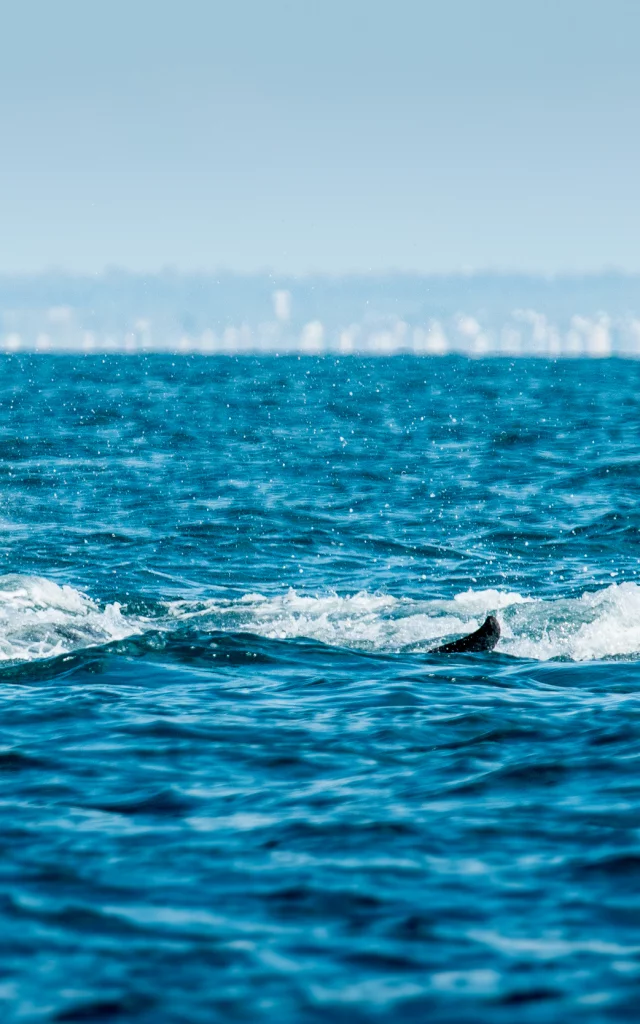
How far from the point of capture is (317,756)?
1248 cm

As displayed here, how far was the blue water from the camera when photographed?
25.7 feet

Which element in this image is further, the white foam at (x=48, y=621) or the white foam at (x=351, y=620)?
the white foam at (x=351, y=620)

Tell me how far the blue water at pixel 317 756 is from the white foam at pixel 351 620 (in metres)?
0.07

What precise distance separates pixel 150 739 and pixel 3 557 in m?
13.1

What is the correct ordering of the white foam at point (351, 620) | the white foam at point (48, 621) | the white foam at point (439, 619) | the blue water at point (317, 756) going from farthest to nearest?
the white foam at point (439, 619) → the white foam at point (351, 620) → the white foam at point (48, 621) → the blue water at point (317, 756)

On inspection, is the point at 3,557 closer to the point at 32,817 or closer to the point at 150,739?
the point at 150,739

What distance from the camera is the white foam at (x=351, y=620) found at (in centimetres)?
1816

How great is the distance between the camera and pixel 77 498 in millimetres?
32688

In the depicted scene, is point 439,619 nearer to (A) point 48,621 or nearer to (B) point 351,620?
(B) point 351,620

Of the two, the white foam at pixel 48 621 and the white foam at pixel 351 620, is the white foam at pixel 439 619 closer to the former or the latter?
the white foam at pixel 351 620

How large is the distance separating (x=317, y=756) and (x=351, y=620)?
7.53m

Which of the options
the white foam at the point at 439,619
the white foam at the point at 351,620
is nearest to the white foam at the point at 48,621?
the white foam at the point at 351,620

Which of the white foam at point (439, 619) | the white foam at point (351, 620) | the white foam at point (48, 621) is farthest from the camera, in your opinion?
the white foam at point (439, 619)

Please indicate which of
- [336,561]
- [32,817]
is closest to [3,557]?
[336,561]
